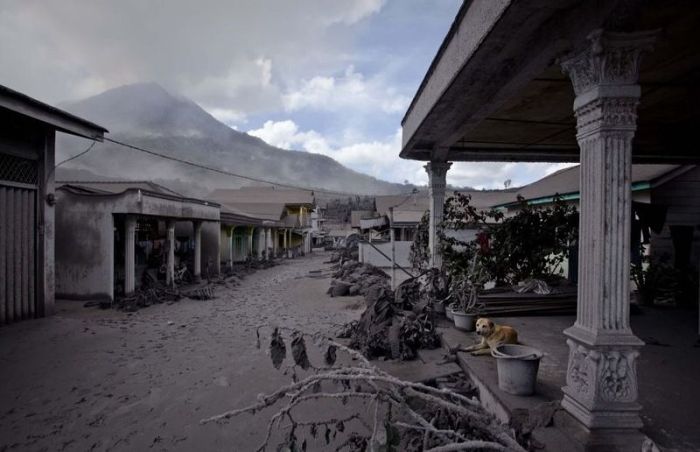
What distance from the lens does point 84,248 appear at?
11023mm

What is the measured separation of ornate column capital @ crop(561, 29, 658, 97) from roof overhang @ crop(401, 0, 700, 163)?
81mm

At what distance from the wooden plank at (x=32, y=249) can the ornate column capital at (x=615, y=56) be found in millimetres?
10310

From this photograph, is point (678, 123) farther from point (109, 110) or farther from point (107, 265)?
point (109, 110)

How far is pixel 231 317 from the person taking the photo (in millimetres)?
10008

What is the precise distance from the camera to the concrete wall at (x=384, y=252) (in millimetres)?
16047

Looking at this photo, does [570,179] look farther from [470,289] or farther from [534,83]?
[534,83]

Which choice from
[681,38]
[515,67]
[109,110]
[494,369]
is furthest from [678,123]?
[109,110]

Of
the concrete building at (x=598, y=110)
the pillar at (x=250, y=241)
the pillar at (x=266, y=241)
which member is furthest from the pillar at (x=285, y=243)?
the concrete building at (x=598, y=110)

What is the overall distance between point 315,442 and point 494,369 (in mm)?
2072

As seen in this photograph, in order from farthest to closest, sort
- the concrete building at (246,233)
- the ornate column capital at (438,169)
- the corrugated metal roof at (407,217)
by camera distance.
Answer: the corrugated metal roof at (407,217), the concrete building at (246,233), the ornate column capital at (438,169)

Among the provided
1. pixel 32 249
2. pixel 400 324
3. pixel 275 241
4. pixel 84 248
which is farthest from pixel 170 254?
pixel 275 241

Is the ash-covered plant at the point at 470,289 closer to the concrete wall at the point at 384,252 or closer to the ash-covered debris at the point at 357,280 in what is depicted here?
the ash-covered debris at the point at 357,280

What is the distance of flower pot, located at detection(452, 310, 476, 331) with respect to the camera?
6.10 metres

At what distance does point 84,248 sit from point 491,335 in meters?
11.3
